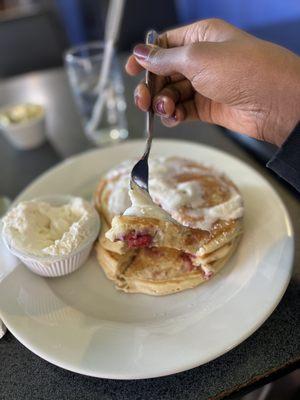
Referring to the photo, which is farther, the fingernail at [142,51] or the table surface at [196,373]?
the fingernail at [142,51]

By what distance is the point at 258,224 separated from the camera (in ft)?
3.03

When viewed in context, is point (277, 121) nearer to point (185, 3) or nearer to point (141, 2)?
point (141, 2)

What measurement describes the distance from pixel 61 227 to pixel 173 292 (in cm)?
30

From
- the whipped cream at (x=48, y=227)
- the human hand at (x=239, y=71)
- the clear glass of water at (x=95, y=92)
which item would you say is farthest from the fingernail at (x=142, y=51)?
the clear glass of water at (x=95, y=92)

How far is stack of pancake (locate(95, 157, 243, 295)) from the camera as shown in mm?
829

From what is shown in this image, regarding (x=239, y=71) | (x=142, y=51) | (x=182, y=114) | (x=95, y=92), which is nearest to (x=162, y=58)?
(x=142, y=51)

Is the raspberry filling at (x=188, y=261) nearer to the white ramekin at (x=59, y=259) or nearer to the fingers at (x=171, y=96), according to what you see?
the white ramekin at (x=59, y=259)

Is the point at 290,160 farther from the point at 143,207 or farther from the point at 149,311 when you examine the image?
the point at 149,311

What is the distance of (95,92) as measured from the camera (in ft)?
4.42

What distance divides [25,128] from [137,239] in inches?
28.9

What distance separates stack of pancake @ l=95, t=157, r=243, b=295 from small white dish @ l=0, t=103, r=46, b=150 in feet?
1.79

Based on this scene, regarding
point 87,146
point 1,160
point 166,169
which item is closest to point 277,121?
point 166,169

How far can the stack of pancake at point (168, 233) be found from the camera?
0.83 m

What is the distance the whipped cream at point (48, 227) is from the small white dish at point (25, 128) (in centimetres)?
51
